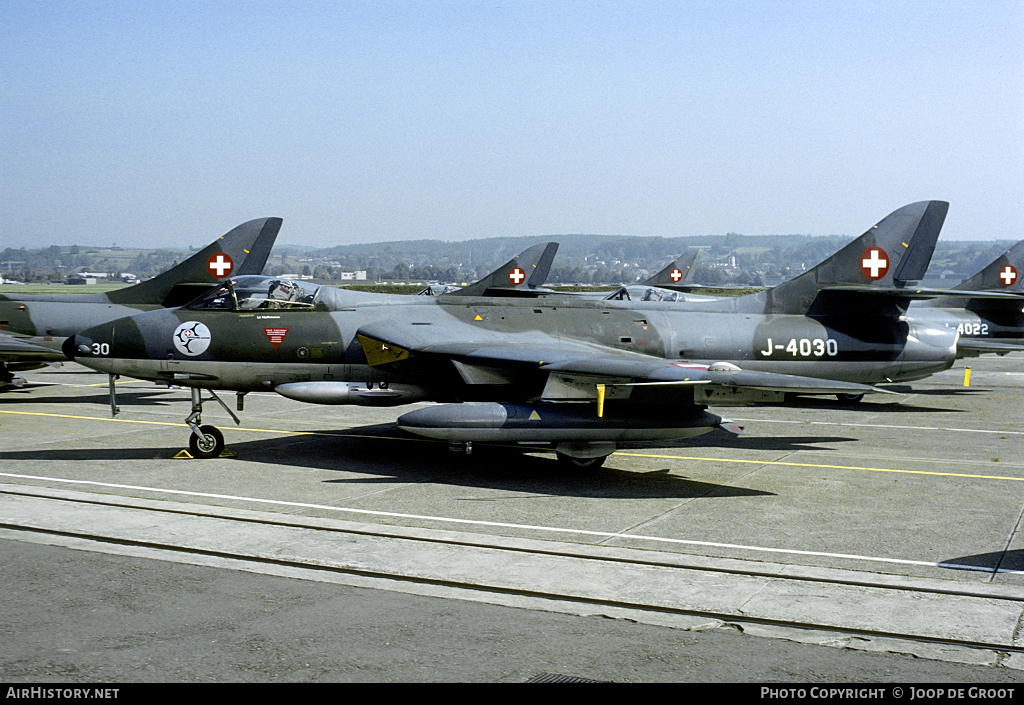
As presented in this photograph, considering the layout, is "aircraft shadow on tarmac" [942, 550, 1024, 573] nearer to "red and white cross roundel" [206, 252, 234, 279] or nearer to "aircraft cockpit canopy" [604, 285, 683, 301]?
"aircraft cockpit canopy" [604, 285, 683, 301]

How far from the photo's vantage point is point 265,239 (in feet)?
84.2

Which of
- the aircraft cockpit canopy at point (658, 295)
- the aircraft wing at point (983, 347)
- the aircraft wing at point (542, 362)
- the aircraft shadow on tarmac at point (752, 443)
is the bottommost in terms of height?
the aircraft shadow on tarmac at point (752, 443)

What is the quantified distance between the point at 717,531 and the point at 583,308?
635 centimetres

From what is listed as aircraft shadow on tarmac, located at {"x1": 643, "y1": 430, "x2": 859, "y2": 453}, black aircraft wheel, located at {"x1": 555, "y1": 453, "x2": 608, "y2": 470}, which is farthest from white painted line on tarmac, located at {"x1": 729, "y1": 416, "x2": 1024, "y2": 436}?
black aircraft wheel, located at {"x1": 555, "y1": 453, "x2": 608, "y2": 470}

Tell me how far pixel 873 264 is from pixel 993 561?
8937 mm

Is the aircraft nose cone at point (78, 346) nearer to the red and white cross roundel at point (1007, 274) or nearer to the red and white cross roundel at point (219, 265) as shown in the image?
the red and white cross roundel at point (219, 265)

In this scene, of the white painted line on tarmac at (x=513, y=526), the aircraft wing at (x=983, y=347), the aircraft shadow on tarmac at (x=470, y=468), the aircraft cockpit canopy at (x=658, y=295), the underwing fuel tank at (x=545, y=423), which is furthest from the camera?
the aircraft cockpit canopy at (x=658, y=295)

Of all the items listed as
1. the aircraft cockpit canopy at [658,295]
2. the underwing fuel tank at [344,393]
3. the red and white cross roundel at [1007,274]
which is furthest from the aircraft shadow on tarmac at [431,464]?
the red and white cross roundel at [1007,274]

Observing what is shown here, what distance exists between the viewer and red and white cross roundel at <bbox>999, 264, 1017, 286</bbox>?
27812mm

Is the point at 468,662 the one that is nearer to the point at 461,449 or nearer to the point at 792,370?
the point at 461,449

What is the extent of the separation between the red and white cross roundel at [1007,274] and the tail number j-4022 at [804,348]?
1515cm

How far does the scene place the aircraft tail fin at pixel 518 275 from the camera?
3231 centimetres

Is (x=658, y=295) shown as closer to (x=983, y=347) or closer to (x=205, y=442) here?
(x=983, y=347)
